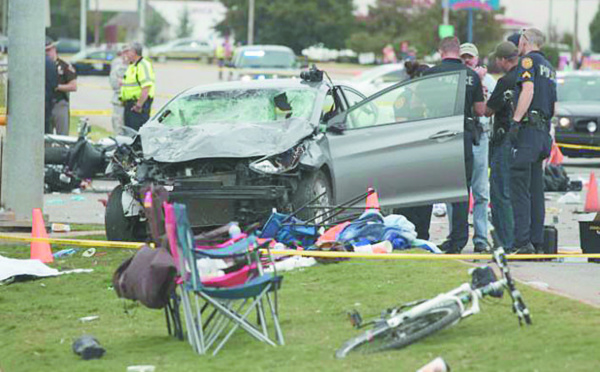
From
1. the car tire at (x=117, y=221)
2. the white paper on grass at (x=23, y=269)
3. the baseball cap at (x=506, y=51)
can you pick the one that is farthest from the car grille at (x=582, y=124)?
the white paper on grass at (x=23, y=269)

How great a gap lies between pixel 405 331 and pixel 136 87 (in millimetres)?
12375

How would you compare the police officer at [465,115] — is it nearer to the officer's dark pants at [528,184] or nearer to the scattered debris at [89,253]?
the officer's dark pants at [528,184]

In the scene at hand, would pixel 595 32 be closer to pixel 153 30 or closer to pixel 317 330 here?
pixel 153 30

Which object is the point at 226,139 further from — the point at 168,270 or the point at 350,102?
the point at 168,270

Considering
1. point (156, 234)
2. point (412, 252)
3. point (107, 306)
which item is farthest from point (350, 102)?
point (156, 234)

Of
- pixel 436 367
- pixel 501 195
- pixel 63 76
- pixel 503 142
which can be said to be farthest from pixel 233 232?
pixel 63 76

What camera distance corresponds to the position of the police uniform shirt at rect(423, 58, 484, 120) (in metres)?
12.0

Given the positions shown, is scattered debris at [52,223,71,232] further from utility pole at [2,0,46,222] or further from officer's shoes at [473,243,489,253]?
officer's shoes at [473,243,489,253]

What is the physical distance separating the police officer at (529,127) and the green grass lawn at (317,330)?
1333 mm

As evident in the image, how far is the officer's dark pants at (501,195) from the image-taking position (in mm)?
11562

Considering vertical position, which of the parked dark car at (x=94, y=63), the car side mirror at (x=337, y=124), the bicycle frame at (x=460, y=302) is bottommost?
the parked dark car at (x=94, y=63)

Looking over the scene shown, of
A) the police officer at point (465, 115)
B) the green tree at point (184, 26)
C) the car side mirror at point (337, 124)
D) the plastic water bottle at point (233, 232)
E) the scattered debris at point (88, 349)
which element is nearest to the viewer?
the scattered debris at point (88, 349)

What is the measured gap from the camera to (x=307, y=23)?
8800cm

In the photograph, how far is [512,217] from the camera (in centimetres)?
1164
